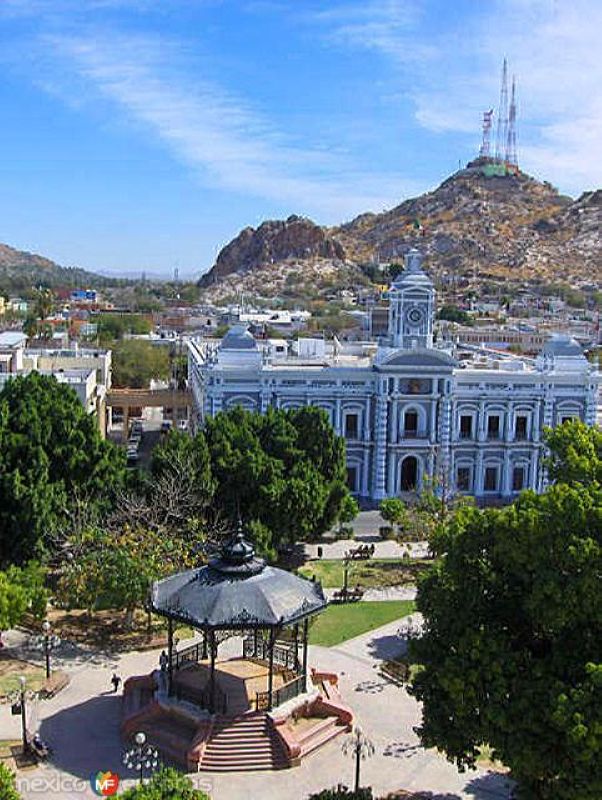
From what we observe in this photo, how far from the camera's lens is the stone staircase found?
74.2ft

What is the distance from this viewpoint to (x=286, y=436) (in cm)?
3944

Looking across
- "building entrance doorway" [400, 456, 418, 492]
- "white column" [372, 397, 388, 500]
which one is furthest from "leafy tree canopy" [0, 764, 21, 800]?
"building entrance doorway" [400, 456, 418, 492]

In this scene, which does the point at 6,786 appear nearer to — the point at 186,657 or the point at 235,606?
the point at 235,606

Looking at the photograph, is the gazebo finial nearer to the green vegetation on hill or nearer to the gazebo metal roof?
the gazebo metal roof

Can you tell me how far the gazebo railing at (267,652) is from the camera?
87.2ft

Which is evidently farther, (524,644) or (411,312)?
(411,312)

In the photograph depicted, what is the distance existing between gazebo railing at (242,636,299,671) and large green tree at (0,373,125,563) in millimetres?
8048

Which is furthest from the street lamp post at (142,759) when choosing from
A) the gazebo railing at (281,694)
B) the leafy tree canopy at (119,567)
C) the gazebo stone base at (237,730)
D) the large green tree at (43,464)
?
the large green tree at (43,464)

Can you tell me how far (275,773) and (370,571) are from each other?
17279 millimetres

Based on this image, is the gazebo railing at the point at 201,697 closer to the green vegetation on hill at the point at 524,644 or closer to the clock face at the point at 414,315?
the green vegetation on hill at the point at 524,644

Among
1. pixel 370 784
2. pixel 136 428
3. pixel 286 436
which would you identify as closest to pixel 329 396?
pixel 286 436

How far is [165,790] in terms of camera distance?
16.7 m

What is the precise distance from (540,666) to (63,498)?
19809 millimetres

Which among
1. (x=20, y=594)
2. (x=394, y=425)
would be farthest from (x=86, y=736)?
(x=394, y=425)
